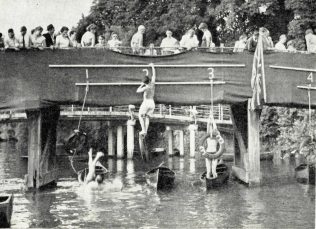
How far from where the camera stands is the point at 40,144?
27469 millimetres

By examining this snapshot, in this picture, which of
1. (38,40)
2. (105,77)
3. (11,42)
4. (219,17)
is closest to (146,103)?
(105,77)

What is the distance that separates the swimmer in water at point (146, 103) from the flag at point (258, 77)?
498 centimetres

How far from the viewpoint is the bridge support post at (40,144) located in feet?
89.4

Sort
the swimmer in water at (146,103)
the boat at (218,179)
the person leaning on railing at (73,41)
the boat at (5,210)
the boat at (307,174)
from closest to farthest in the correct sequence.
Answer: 1. the boat at (5,210)
2. the swimmer in water at (146,103)
3. the person leaning on railing at (73,41)
4. the boat at (218,179)
5. the boat at (307,174)

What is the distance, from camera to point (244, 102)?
1098 inches

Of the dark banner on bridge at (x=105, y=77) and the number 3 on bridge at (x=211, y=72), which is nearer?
the dark banner on bridge at (x=105, y=77)

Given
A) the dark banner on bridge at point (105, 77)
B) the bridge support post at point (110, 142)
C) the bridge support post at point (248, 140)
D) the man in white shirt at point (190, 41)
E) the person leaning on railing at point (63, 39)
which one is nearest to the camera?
the dark banner on bridge at point (105, 77)

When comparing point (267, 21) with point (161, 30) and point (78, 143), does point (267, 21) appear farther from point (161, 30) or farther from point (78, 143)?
point (78, 143)

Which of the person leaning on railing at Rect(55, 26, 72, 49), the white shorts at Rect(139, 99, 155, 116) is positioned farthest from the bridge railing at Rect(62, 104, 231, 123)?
the white shorts at Rect(139, 99, 155, 116)

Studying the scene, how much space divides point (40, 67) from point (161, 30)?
24.4 m

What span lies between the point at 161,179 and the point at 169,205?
202 inches

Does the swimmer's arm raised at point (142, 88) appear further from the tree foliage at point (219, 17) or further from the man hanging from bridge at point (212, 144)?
the tree foliage at point (219, 17)

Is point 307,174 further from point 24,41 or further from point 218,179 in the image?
point 24,41

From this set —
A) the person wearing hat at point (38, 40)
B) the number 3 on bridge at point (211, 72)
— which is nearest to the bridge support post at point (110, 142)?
the person wearing hat at point (38, 40)
